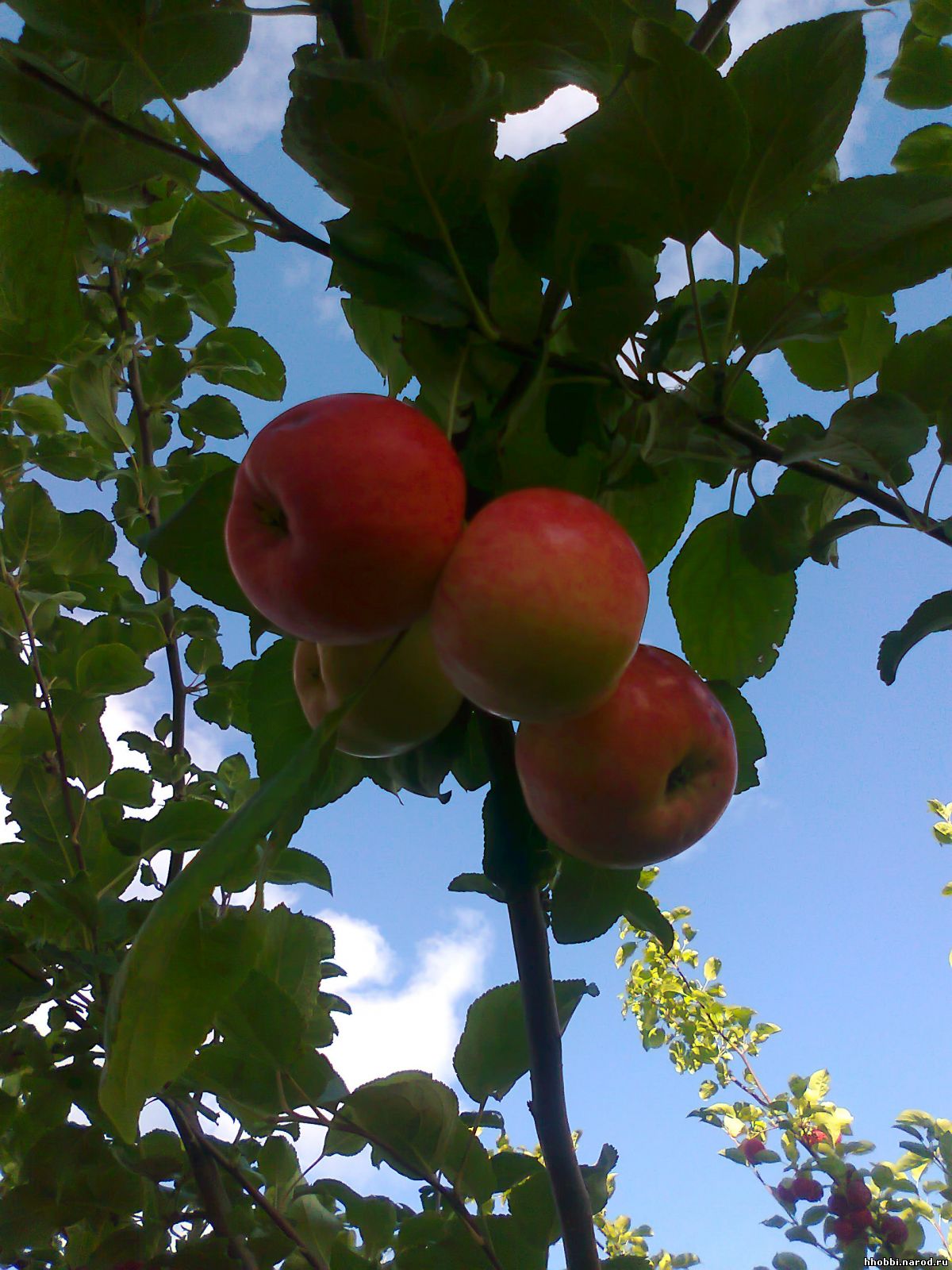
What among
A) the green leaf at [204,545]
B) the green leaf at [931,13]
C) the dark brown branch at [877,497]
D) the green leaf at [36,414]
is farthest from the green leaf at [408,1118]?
the green leaf at [931,13]

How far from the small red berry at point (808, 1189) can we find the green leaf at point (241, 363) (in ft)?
10.9

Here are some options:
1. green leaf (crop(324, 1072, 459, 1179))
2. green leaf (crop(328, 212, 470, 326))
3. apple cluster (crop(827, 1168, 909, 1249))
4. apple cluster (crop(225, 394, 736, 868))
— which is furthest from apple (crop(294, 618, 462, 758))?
apple cluster (crop(827, 1168, 909, 1249))

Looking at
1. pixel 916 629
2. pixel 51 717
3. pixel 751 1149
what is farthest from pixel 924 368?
pixel 751 1149

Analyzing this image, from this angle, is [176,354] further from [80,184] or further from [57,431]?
[80,184]

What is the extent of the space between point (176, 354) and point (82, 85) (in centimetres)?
78

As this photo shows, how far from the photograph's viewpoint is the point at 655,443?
706 millimetres

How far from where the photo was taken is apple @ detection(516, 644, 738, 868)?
2.39 ft

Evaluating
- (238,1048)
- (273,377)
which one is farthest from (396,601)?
(273,377)

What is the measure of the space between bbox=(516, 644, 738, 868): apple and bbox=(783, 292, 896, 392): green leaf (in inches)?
17.0

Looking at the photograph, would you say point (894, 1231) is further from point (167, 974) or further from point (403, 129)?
point (403, 129)

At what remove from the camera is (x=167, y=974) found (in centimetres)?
65

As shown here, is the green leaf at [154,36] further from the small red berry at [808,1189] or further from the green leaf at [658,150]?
the small red berry at [808,1189]

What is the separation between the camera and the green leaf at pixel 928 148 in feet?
5.27

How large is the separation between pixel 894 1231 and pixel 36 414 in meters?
3.57
